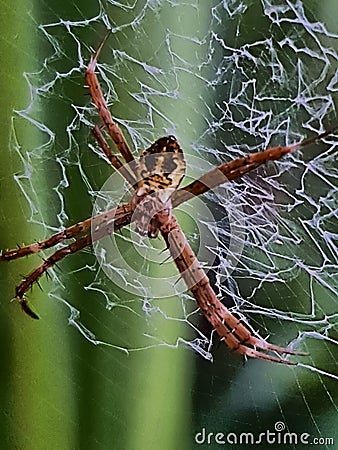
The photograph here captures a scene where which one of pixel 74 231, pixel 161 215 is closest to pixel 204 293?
pixel 161 215

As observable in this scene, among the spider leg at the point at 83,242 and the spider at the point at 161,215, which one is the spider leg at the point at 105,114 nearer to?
the spider at the point at 161,215

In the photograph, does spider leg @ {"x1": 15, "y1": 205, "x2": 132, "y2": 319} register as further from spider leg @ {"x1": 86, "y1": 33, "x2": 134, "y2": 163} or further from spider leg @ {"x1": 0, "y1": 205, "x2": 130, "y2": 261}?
spider leg @ {"x1": 86, "y1": 33, "x2": 134, "y2": 163}

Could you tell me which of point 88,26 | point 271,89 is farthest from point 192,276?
point 88,26

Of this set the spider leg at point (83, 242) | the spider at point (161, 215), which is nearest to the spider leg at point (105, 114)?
the spider at point (161, 215)

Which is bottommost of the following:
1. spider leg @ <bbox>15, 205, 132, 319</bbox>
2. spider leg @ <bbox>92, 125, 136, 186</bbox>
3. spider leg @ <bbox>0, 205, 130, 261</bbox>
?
spider leg @ <bbox>15, 205, 132, 319</bbox>

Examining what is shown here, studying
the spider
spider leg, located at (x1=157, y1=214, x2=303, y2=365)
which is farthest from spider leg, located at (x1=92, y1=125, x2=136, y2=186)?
spider leg, located at (x1=157, y1=214, x2=303, y2=365)

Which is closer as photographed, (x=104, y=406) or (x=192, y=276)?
(x=192, y=276)

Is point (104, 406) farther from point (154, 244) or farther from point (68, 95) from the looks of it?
point (68, 95)

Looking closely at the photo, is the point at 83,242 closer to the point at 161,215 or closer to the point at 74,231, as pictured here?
the point at 74,231
